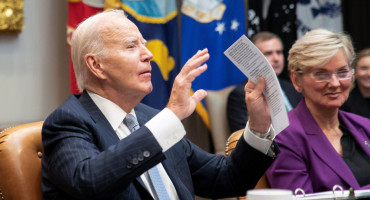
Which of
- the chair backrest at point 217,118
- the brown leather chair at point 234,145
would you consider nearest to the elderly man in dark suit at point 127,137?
the brown leather chair at point 234,145

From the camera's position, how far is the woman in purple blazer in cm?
247

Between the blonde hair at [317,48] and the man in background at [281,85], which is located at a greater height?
the blonde hair at [317,48]

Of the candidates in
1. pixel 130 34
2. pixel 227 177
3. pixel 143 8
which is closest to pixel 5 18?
pixel 143 8

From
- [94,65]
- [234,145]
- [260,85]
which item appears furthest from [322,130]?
[94,65]

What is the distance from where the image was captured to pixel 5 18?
3850 millimetres

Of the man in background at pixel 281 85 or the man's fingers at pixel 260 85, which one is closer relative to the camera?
the man's fingers at pixel 260 85

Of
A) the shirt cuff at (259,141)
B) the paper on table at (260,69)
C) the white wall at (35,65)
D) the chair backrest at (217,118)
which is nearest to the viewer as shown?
the paper on table at (260,69)

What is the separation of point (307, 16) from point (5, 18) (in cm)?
264

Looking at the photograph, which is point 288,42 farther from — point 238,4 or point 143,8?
point 143,8

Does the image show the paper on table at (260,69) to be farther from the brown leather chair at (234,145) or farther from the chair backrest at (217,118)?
the chair backrest at (217,118)

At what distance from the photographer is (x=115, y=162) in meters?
1.64

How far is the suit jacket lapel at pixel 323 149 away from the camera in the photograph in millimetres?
2482

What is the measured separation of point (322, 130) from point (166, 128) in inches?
A: 49.5

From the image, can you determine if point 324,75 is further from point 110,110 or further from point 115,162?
point 115,162
